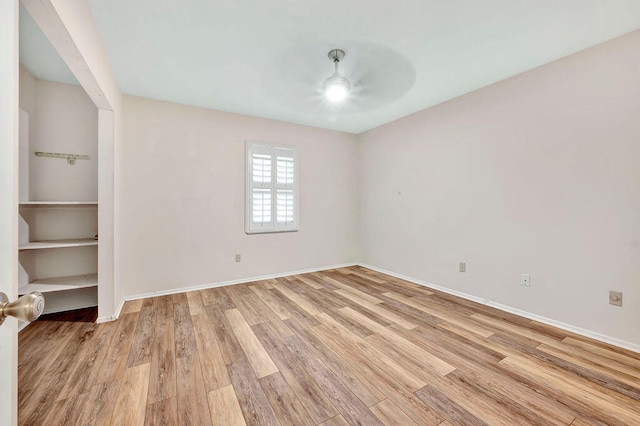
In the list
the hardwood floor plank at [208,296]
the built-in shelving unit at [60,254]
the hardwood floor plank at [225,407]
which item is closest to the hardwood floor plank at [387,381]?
the hardwood floor plank at [225,407]

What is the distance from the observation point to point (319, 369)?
1.74 meters

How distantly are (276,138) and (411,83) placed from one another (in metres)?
2.04

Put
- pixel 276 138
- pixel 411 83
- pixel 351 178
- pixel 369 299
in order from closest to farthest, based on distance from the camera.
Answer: pixel 411 83 < pixel 369 299 < pixel 276 138 < pixel 351 178

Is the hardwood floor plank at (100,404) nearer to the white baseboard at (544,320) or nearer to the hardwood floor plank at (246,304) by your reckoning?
the hardwood floor plank at (246,304)

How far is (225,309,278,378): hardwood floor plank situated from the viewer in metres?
1.75

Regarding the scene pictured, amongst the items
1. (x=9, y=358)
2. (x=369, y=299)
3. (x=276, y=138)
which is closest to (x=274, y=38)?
(x=276, y=138)

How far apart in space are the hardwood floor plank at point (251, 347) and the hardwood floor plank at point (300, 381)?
4cm

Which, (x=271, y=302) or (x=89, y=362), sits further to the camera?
(x=271, y=302)

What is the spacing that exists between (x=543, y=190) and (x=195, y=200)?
389 cm

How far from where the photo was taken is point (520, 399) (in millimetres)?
1470

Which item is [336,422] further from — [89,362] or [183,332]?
[89,362]

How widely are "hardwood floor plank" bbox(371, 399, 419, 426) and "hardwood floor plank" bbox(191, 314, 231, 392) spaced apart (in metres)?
0.92

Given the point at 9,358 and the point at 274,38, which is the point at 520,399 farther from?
the point at 274,38

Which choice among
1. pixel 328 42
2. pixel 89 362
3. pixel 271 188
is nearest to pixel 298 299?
pixel 271 188
